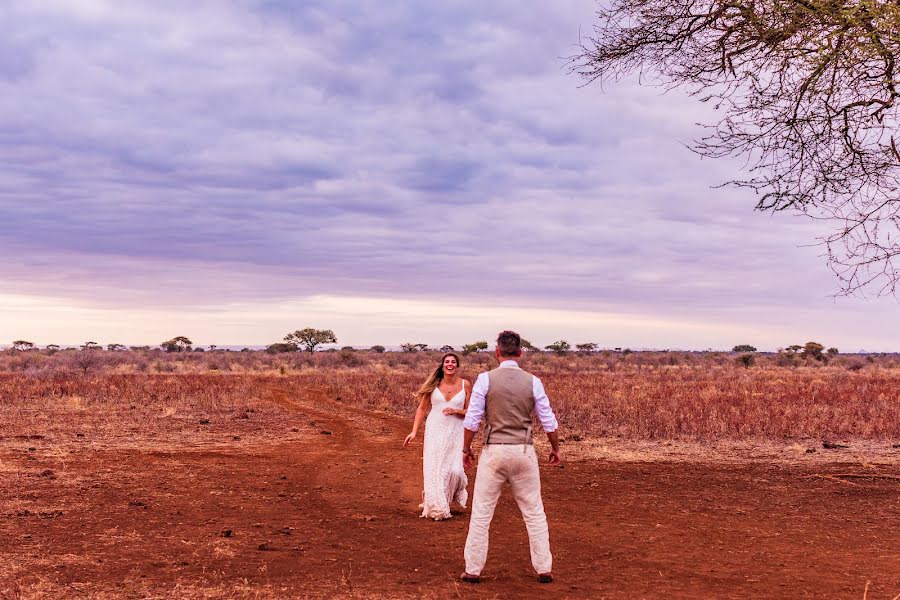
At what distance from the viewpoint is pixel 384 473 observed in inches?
542

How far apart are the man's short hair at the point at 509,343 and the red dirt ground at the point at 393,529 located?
2.01m

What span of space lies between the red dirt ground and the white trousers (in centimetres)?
39

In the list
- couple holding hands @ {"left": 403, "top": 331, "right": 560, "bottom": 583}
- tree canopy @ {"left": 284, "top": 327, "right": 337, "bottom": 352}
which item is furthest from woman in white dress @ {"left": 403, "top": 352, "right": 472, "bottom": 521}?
tree canopy @ {"left": 284, "top": 327, "right": 337, "bottom": 352}

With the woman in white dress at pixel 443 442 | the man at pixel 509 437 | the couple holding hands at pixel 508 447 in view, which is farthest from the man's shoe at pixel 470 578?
the woman in white dress at pixel 443 442

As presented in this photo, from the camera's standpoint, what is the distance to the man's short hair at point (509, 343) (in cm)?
712

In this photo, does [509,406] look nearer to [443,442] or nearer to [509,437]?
[509,437]

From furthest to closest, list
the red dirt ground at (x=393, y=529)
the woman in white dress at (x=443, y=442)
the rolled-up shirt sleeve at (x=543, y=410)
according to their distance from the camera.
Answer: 1. the woman in white dress at (x=443, y=442)
2. the red dirt ground at (x=393, y=529)
3. the rolled-up shirt sleeve at (x=543, y=410)

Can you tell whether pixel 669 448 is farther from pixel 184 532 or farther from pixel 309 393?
pixel 309 393

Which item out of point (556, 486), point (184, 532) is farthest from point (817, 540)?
point (184, 532)

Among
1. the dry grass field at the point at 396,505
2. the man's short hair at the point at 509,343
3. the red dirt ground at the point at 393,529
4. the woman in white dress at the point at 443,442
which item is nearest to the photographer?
the man's short hair at the point at 509,343

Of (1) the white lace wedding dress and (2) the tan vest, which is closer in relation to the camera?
(2) the tan vest

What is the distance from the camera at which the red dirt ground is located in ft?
24.0

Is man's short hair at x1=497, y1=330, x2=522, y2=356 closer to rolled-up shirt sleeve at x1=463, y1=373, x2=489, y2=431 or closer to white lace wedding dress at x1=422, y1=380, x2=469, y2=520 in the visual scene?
rolled-up shirt sleeve at x1=463, y1=373, x2=489, y2=431

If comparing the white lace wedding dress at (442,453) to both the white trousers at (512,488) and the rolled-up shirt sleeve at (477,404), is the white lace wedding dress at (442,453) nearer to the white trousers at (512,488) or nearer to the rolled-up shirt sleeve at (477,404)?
the white trousers at (512,488)
